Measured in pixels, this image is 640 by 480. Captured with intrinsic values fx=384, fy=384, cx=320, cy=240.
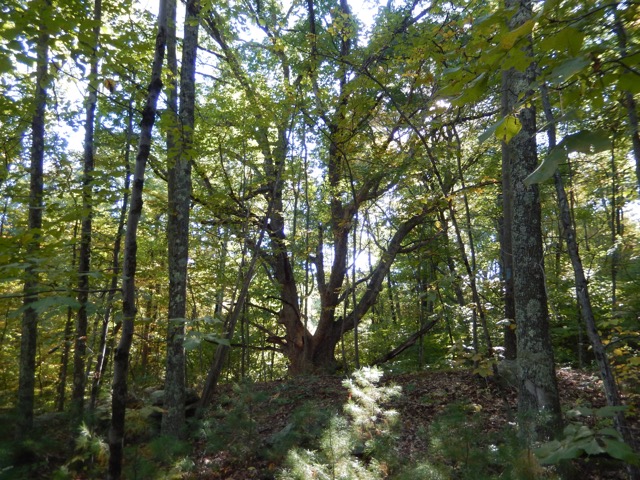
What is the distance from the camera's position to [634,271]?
364 inches

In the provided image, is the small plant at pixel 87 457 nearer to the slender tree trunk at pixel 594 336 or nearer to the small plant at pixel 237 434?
the small plant at pixel 237 434

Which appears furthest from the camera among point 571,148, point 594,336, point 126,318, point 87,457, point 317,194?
point 317,194

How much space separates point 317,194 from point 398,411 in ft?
21.8

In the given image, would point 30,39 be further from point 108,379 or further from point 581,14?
point 108,379

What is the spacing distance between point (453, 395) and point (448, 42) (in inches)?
224

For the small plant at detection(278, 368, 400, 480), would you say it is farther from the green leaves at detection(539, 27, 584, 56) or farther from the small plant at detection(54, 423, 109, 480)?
the green leaves at detection(539, 27, 584, 56)

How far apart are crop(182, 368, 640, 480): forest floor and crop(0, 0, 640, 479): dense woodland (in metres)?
0.22

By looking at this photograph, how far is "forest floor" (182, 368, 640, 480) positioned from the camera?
4.69m

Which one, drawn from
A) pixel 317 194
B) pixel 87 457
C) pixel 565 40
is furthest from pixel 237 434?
pixel 317 194

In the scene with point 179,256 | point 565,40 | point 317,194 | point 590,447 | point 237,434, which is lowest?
point 237,434

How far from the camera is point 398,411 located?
20.0 feet

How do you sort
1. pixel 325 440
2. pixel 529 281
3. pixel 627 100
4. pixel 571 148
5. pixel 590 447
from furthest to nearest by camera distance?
pixel 529 281 → pixel 325 440 → pixel 627 100 → pixel 590 447 → pixel 571 148

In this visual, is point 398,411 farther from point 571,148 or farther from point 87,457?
point 571,148

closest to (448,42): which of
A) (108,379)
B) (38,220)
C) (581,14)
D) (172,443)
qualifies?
(581,14)
